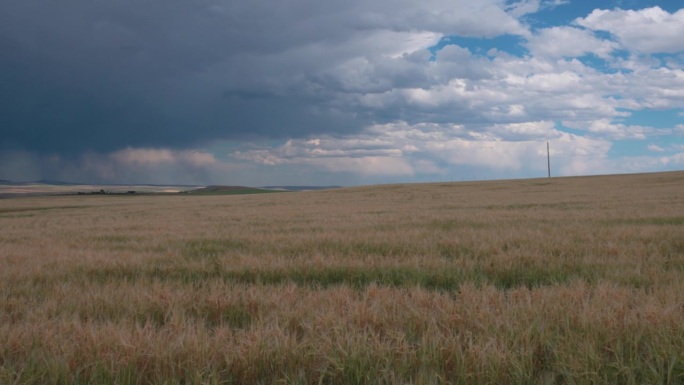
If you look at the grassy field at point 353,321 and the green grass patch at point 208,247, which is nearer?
the grassy field at point 353,321

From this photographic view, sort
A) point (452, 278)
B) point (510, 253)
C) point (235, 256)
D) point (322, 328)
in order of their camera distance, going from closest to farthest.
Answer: point (322, 328) < point (452, 278) < point (510, 253) < point (235, 256)

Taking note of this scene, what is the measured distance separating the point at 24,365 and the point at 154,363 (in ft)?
2.91

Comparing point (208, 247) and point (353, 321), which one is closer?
point (353, 321)

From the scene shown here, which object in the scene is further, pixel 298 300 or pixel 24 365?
pixel 298 300

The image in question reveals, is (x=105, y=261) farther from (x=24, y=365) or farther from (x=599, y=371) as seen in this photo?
(x=599, y=371)

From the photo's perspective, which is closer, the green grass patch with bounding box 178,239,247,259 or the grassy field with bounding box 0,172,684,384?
the grassy field with bounding box 0,172,684,384

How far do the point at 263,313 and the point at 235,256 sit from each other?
12.3 ft

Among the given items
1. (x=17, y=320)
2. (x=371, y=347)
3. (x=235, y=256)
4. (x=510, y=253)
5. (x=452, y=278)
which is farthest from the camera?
(x=235, y=256)

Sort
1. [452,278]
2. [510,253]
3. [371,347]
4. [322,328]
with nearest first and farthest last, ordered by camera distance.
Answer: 1. [371,347]
2. [322,328]
3. [452,278]
4. [510,253]

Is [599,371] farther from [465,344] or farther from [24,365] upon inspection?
[24,365]

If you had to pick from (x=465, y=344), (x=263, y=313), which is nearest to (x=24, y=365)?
(x=263, y=313)

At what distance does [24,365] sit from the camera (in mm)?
3234

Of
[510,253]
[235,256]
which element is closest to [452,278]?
[510,253]

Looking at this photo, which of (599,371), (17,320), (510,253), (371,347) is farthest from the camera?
(510,253)
